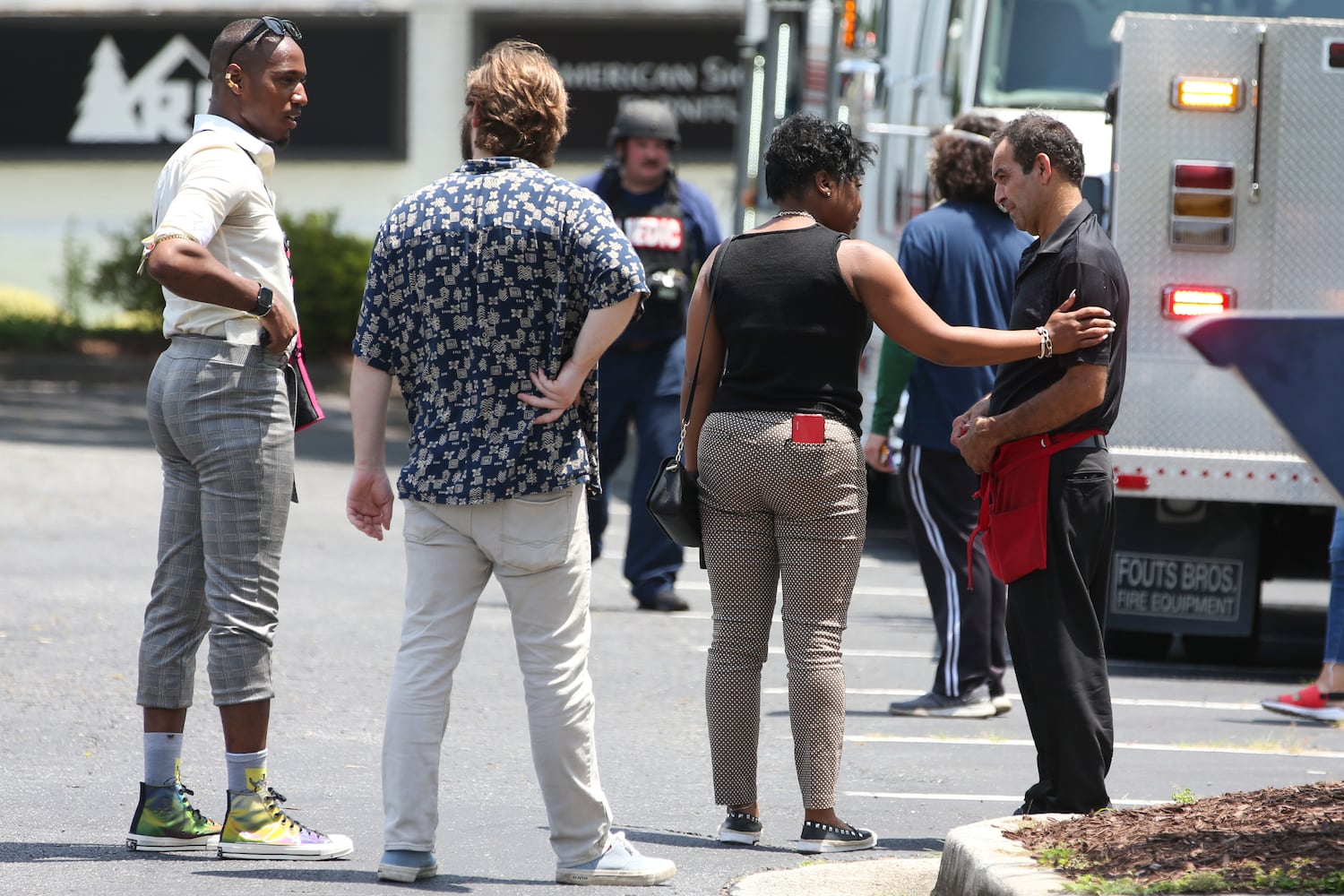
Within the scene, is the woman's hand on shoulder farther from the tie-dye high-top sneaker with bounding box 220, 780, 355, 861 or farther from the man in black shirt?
the tie-dye high-top sneaker with bounding box 220, 780, 355, 861

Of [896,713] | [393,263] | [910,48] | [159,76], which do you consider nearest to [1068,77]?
[910,48]

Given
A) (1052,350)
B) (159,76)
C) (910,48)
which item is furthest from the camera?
(159,76)

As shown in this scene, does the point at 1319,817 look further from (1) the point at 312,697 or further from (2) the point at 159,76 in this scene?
(2) the point at 159,76

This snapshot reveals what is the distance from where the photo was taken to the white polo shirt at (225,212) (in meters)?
4.47

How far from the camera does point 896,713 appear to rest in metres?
6.92

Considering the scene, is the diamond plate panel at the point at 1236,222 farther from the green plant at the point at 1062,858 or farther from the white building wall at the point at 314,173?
the white building wall at the point at 314,173

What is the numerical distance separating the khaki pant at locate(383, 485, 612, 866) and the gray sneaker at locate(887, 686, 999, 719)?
8.72 feet

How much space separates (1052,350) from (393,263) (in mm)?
1594

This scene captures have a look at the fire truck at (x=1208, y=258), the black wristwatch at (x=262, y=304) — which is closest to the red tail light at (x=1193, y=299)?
the fire truck at (x=1208, y=258)

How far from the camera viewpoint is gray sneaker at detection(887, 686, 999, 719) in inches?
270

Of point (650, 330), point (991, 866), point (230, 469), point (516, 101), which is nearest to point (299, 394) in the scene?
point (230, 469)

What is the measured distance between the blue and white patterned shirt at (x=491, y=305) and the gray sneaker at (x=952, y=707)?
2842 millimetres

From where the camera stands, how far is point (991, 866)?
3947mm

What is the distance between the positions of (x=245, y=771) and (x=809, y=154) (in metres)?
2.12
